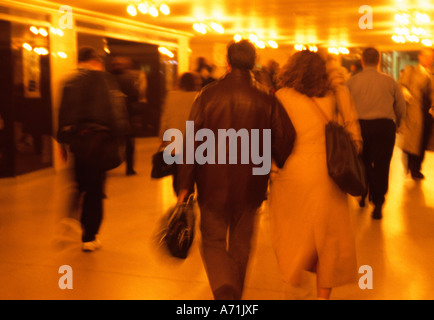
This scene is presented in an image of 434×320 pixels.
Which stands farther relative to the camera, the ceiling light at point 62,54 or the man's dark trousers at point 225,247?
the ceiling light at point 62,54

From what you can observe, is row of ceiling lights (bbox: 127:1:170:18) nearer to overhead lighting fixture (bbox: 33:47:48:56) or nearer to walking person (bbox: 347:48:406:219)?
overhead lighting fixture (bbox: 33:47:48:56)

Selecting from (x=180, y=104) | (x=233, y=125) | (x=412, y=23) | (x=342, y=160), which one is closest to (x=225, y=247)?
(x=233, y=125)

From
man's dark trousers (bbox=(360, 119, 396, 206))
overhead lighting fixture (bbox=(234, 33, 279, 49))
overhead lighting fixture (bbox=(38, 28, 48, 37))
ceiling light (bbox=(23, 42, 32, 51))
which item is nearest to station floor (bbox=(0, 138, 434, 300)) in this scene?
man's dark trousers (bbox=(360, 119, 396, 206))

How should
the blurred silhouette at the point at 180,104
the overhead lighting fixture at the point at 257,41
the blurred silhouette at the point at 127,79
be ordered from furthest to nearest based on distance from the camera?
the overhead lighting fixture at the point at 257,41, the blurred silhouette at the point at 127,79, the blurred silhouette at the point at 180,104

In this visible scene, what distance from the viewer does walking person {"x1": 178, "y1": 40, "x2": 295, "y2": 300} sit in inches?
128

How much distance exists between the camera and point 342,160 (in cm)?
330

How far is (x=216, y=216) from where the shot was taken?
3.32m

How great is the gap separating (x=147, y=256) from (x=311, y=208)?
6.08 ft

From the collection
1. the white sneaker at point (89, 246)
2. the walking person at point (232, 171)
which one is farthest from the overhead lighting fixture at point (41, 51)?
the walking person at point (232, 171)

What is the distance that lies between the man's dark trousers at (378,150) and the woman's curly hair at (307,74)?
2.53 m

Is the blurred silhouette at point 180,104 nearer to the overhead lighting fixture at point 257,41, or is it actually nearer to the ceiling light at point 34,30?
the ceiling light at point 34,30

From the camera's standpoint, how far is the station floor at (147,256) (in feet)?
13.0

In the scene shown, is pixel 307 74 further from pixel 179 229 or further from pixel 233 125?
pixel 179 229
